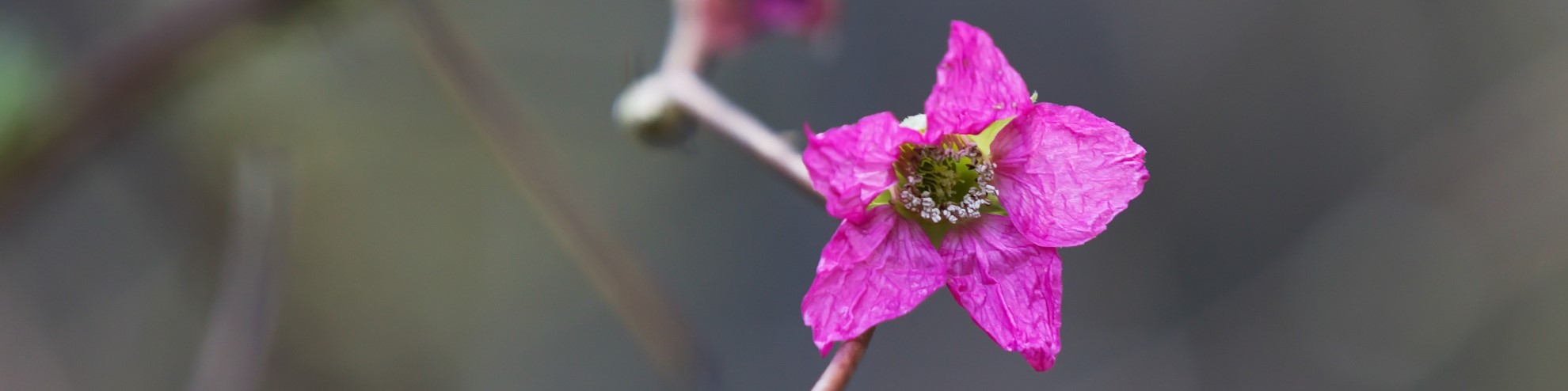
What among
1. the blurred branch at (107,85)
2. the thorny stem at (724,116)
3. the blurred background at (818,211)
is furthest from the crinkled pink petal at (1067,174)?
the blurred background at (818,211)

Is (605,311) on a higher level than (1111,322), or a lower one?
higher

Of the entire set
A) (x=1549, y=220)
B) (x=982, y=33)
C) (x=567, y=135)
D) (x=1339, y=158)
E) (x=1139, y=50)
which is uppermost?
(x=567, y=135)

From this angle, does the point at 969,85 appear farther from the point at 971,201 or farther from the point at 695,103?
the point at 695,103

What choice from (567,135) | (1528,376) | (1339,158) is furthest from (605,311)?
(1528,376)

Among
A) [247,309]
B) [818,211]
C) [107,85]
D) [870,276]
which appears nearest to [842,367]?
[870,276]

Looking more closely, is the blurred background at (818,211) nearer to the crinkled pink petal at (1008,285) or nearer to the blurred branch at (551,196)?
the blurred branch at (551,196)

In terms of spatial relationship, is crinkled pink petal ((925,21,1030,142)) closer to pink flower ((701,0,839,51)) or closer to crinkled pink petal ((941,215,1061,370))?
crinkled pink petal ((941,215,1061,370))

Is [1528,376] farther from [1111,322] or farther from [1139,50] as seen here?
[1139,50]

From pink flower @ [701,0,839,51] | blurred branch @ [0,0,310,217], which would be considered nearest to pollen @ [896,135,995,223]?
pink flower @ [701,0,839,51]
